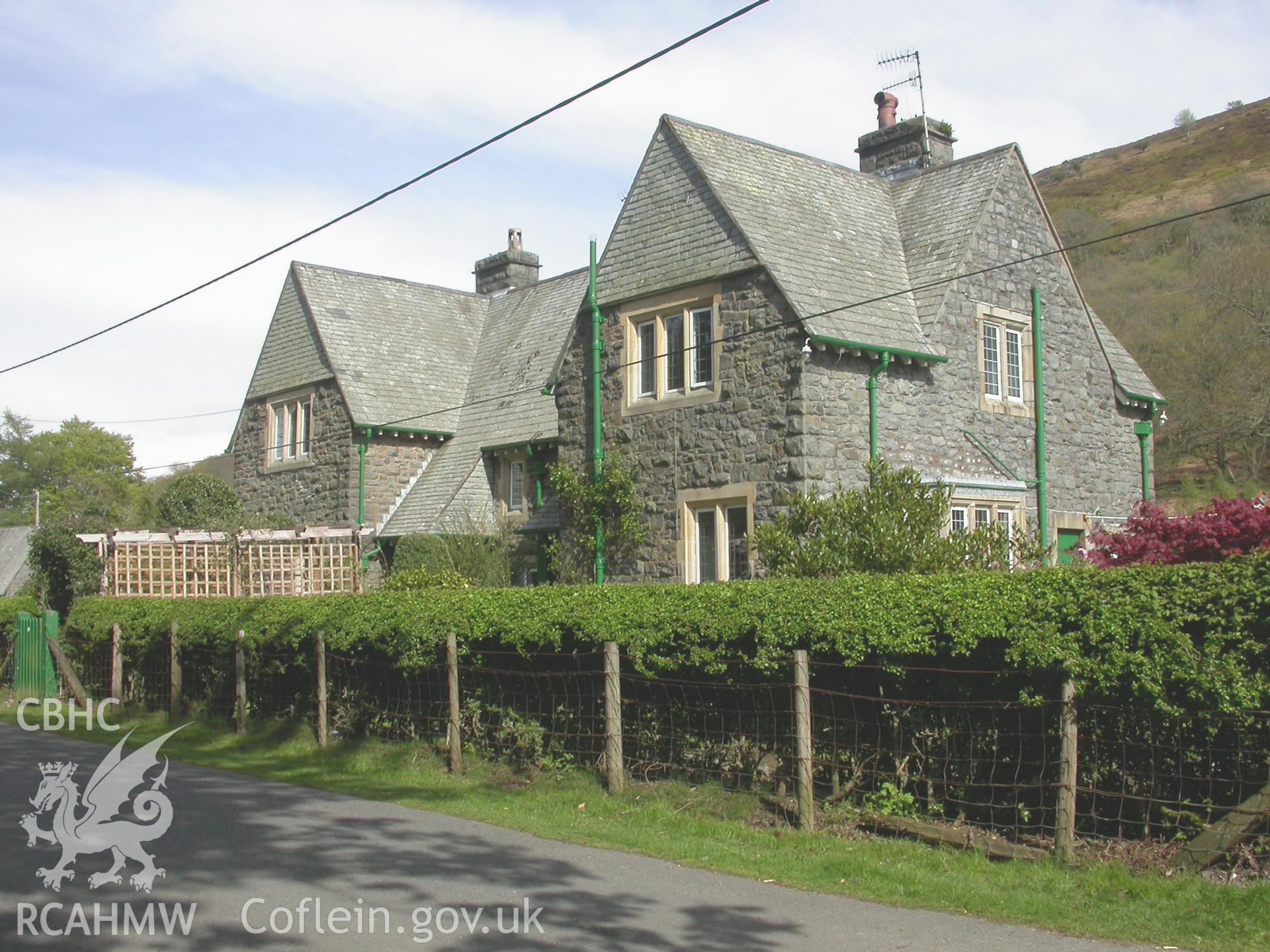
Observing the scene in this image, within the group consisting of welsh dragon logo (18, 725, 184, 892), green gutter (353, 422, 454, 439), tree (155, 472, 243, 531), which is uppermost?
green gutter (353, 422, 454, 439)

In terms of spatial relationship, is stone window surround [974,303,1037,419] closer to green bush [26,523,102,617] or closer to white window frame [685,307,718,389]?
white window frame [685,307,718,389]

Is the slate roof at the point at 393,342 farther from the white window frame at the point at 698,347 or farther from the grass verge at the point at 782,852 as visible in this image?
the grass verge at the point at 782,852

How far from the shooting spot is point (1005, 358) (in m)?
21.0

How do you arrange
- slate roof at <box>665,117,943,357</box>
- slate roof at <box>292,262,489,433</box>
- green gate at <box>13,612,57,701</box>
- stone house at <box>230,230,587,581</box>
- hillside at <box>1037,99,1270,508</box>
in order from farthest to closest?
hillside at <box>1037,99,1270,508</box> < slate roof at <box>292,262,489,433</box> < stone house at <box>230,230,587,581</box> < green gate at <box>13,612,57,701</box> < slate roof at <box>665,117,943,357</box>

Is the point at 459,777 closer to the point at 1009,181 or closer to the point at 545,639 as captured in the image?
the point at 545,639

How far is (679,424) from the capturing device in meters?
19.5

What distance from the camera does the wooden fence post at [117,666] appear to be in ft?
62.6

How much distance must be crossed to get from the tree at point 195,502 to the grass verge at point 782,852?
17296 millimetres

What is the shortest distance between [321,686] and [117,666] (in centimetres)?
636

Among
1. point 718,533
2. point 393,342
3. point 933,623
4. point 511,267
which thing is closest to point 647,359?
point 718,533

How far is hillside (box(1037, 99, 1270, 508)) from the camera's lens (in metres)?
41.1

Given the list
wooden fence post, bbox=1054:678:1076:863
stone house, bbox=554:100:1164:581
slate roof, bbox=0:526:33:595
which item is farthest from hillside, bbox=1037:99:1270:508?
slate roof, bbox=0:526:33:595

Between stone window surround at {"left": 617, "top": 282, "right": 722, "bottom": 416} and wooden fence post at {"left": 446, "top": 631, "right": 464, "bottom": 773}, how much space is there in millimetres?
7683

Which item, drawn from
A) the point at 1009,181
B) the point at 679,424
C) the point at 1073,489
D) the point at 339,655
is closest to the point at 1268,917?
the point at 339,655
